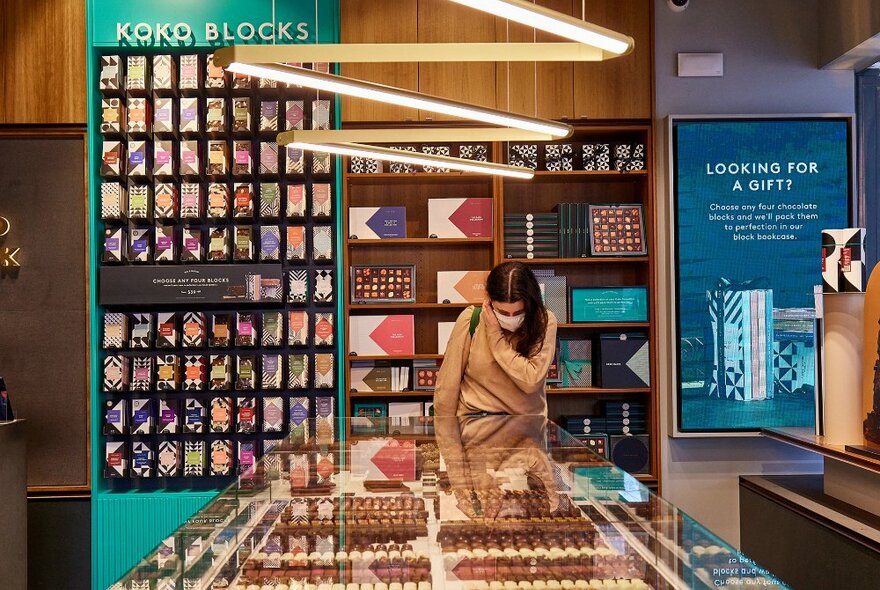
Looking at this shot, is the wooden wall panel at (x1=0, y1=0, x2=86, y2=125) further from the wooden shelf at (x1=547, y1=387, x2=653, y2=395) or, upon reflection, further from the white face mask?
the wooden shelf at (x1=547, y1=387, x2=653, y2=395)

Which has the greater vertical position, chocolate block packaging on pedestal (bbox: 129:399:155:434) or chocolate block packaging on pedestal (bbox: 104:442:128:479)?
chocolate block packaging on pedestal (bbox: 129:399:155:434)

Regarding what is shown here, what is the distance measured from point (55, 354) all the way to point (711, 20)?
448 centimetres

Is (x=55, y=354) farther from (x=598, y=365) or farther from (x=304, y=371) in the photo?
(x=598, y=365)

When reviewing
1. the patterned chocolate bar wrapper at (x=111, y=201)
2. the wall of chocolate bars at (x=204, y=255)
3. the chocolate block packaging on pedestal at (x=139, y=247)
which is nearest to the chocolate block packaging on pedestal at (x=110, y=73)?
the wall of chocolate bars at (x=204, y=255)

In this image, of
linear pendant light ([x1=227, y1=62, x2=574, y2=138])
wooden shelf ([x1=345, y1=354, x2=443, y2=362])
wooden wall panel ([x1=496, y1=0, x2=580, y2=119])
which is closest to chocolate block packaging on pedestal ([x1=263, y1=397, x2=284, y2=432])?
wooden shelf ([x1=345, y1=354, x2=443, y2=362])

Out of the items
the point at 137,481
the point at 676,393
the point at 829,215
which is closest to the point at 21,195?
the point at 137,481

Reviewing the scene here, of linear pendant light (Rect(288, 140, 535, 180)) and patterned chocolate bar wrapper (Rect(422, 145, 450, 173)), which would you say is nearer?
linear pendant light (Rect(288, 140, 535, 180))

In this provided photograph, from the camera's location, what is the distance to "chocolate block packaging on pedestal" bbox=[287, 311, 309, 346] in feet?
17.2

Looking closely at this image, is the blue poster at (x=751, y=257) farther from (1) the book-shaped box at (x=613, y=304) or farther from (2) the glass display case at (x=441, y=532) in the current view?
(2) the glass display case at (x=441, y=532)

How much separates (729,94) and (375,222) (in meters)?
2.31

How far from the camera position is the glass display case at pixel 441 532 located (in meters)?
1.57

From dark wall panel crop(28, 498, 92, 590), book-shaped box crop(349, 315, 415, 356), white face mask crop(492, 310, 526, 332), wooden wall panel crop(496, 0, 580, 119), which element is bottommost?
dark wall panel crop(28, 498, 92, 590)

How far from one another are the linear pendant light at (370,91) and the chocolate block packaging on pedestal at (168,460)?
129 inches

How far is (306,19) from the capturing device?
17.3 feet
